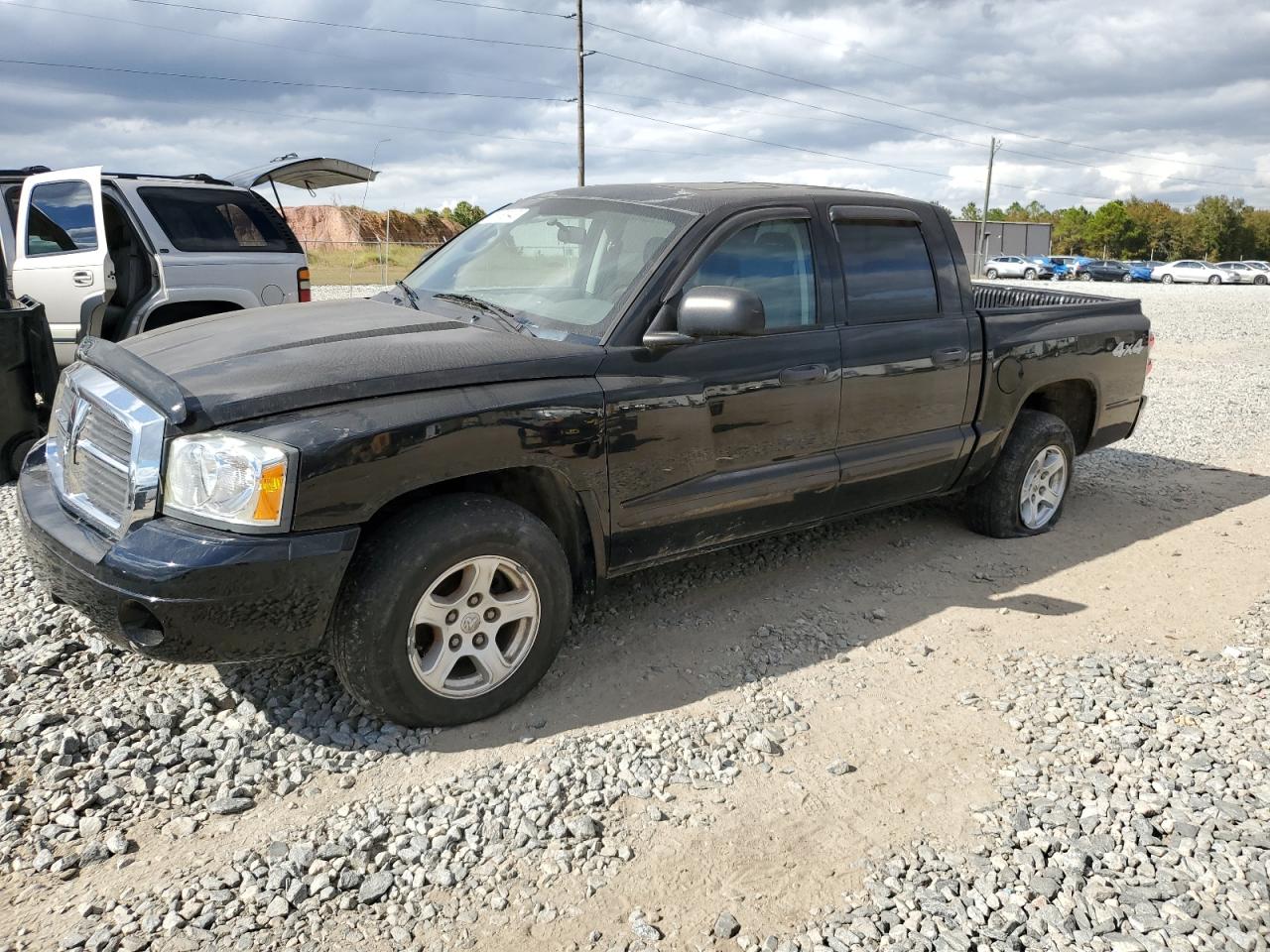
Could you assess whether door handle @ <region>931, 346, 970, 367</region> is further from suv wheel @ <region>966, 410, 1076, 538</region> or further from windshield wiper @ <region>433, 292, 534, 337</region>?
windshield wiper @ <region>433, 292, 534, 337</region>

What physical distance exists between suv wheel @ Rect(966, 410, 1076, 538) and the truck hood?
289cm

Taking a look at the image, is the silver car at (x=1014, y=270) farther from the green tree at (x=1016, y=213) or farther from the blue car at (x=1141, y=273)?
the green tree at (x=1016, y=213)

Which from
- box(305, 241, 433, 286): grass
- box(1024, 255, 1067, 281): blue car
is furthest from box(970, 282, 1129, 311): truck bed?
box(1024, 255, 1067, 281): blue car

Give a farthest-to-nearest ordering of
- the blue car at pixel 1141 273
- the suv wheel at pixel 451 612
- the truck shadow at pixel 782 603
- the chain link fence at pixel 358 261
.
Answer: the blue car at pixel 1141 273, the chain link fence at pixel 358 261, the truck shadow at pixel 782 603, the suv wheel at pixel 451 612

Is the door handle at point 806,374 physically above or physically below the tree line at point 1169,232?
below

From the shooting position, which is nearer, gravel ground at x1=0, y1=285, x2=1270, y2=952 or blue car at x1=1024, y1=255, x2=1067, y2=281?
gravel ground at x1=0, y1=285, x2=1270, y2=952

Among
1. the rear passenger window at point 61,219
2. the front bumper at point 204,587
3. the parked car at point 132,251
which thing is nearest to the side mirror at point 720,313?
the front bumper at point 204,587

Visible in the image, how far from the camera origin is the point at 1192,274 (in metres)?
46.3

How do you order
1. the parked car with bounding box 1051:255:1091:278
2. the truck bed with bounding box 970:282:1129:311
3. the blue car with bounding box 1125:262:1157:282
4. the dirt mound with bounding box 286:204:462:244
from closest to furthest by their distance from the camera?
1. the truck bed with bounding box 970:282:1129:311
2. the blue car with bounding box 1125:262:1157:282
3. the parked car with bounding box 1051:255:1091:278
4. the dirt mound with bounding box 286:204:462:244

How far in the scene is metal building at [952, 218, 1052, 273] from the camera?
5847cm

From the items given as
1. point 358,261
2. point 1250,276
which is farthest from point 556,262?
point 1250,276

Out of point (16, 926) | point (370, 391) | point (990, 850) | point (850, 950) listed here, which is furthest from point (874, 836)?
point (16, 926)

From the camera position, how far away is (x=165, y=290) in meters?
7.34

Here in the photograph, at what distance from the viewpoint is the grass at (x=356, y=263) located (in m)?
28.3
